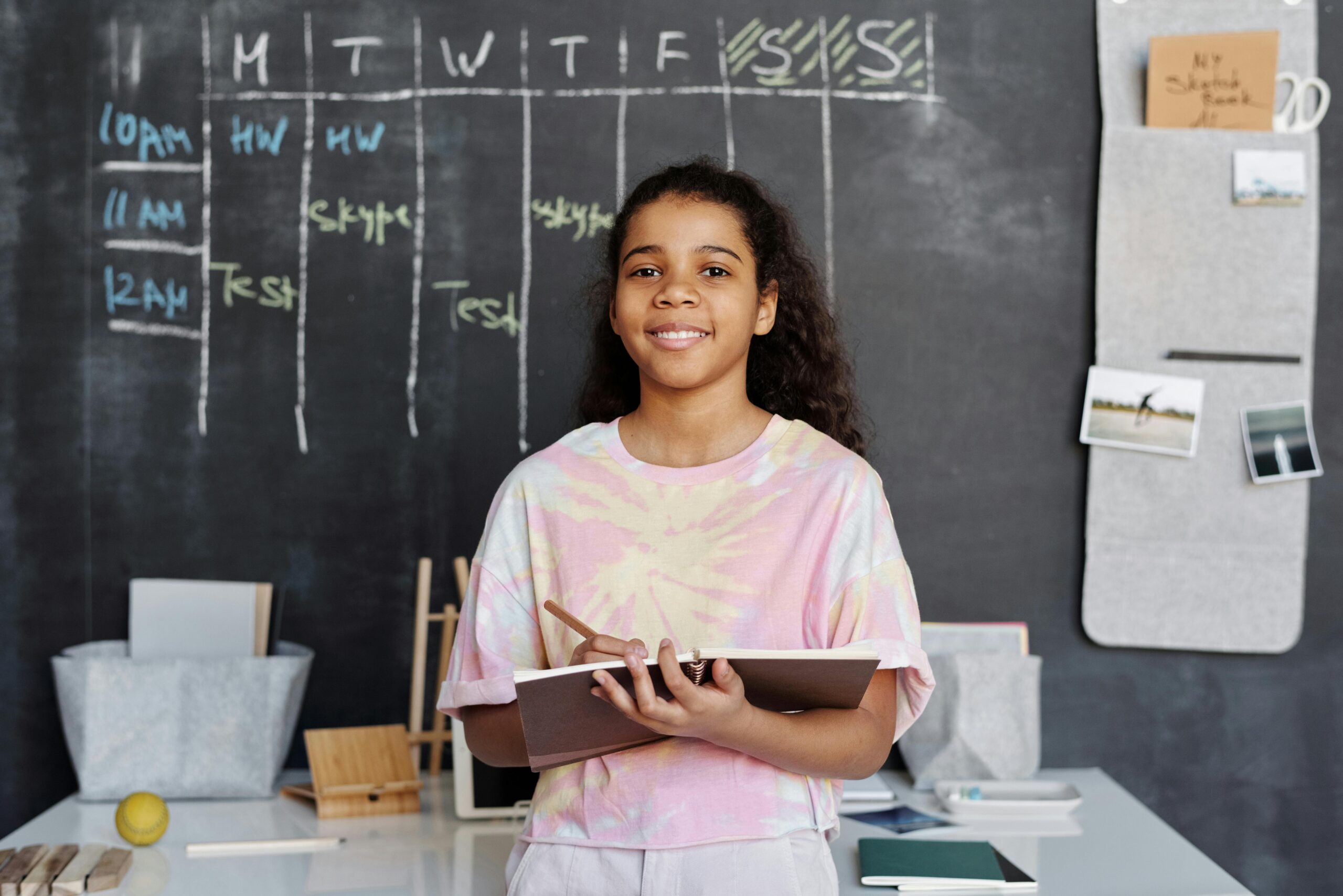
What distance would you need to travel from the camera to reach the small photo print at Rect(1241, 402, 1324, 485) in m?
1.92

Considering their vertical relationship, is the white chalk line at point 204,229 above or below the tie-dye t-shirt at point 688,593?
above

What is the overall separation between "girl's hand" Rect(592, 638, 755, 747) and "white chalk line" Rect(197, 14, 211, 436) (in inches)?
48.9

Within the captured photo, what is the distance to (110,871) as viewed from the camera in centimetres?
140

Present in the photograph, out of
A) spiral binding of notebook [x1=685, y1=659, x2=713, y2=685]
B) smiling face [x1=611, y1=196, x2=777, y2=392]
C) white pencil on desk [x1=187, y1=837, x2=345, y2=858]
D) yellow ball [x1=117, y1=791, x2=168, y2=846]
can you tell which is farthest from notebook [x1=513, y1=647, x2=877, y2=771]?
yellow ball [x1=117, y1=791, x2=168, y2=846]

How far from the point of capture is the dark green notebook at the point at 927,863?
139cm

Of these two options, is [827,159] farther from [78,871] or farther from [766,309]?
[78,871]

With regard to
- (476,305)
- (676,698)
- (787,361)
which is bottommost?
(676,698)

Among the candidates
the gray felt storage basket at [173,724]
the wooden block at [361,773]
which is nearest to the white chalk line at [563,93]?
the gray felt storage basket at [173,724]

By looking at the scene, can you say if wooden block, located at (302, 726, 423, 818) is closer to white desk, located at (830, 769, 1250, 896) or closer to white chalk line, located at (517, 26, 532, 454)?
white chalk line, located at (517, 26, 532, 454)

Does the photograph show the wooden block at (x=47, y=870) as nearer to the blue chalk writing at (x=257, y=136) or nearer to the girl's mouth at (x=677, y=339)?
the girl's mouth at (x=677, y=339)

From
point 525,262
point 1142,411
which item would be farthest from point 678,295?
point 1142,411

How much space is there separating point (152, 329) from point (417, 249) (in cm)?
43

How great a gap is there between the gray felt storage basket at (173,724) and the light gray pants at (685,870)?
0.82 m

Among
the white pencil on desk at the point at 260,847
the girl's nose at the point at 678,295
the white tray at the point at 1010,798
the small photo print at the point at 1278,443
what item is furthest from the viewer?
the small photo print at the point at 1278,443
